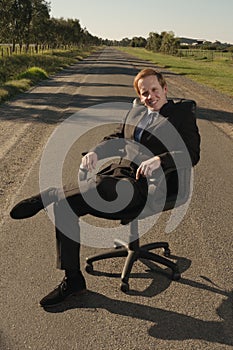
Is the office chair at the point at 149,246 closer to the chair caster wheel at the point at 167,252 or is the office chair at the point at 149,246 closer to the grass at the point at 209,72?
the chair caster wheel at the point at 167,252

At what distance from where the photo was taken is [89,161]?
10.8ft

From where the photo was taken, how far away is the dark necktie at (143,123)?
3.32 meters

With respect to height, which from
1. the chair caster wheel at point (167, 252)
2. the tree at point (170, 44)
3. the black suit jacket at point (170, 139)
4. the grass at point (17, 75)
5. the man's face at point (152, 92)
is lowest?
the chair caster wheel at point (167, 252)

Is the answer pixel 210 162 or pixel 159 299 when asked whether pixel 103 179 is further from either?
pixel 210 162

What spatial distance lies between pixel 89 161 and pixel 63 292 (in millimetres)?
1003

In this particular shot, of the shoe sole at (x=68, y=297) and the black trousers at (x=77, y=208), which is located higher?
the black trousers at (x=77, y=208)

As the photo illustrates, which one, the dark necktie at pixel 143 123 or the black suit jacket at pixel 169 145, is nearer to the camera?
the black suit jacket at pixel 169 145

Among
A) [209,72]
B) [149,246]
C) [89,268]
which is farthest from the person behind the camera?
[209,72]

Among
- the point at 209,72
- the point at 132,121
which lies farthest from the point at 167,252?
the point at 209,72

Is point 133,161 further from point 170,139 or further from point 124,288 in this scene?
point 124,288

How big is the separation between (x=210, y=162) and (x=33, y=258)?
4.07m

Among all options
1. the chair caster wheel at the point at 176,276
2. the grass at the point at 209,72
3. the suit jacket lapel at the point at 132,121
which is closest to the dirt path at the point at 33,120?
the suit jacket lapel at the point at 132,121

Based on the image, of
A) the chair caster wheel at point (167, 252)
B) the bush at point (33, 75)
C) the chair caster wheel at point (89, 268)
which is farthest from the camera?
the bush at point (33, 75)

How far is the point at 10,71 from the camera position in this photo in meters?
23.7
